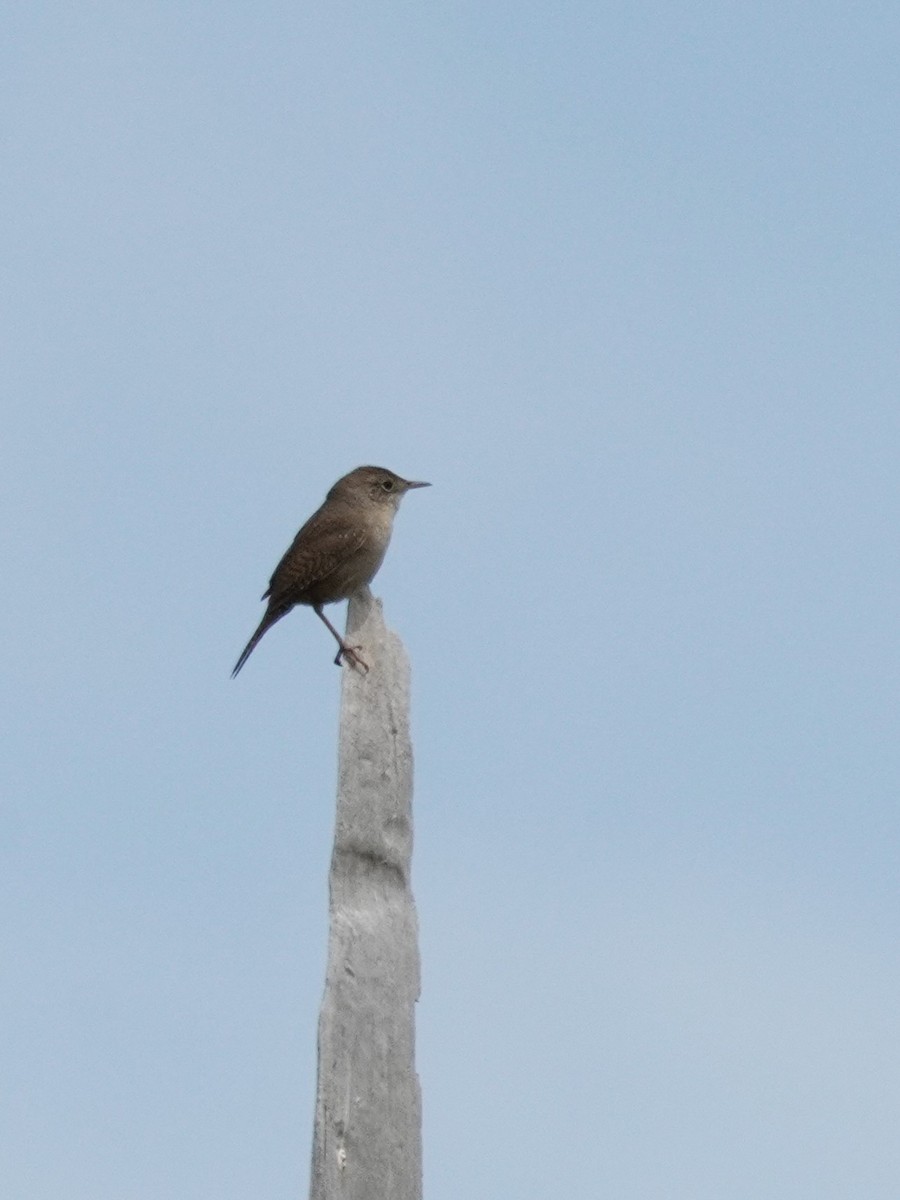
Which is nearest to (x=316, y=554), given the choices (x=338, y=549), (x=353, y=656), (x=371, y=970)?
(x=338, y=549)

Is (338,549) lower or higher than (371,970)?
higher

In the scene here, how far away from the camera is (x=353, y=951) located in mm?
4973

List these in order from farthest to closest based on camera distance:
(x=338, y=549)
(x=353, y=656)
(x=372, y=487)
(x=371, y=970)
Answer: (x=372, y=487) → (x=338, y=549) → (x=353, y=656) → (x=371, y=970)

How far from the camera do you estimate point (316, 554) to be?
7895mm

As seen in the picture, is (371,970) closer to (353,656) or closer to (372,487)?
(353,656)

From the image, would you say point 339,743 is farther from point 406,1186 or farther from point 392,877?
point 406,1186

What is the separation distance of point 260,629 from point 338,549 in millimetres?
651

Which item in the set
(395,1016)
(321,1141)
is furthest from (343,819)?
(321,1141)

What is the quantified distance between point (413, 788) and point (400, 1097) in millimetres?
981

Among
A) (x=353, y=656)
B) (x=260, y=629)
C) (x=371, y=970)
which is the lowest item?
(x=371, y=970)

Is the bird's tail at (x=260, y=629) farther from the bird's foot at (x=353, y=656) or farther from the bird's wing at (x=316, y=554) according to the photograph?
the bird's foot at (x=353, y=656)

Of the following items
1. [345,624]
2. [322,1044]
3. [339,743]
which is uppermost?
[345,624]

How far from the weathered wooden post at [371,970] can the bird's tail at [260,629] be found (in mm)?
2452

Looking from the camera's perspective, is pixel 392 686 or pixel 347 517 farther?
pixel 347 517
